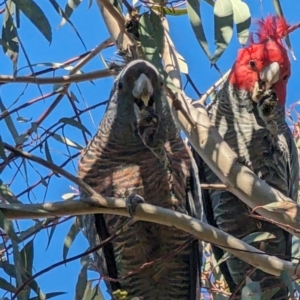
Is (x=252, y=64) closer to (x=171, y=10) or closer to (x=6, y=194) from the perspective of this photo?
(x=171, y=10)

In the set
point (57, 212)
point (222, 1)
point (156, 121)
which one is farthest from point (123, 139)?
point (57, 212)

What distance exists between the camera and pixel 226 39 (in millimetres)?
1308

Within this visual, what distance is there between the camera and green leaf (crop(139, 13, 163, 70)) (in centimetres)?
A: 140

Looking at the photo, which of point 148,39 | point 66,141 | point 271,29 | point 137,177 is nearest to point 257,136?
point 271,29

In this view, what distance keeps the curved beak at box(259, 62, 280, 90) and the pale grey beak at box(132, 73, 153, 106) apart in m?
0.47

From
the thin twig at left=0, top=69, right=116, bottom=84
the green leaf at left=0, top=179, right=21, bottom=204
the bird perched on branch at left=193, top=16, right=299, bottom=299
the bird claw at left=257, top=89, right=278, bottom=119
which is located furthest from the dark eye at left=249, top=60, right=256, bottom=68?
the green leaf at left=0, top=179, right=21, bottom=204

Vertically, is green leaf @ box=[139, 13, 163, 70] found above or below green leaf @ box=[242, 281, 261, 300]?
above

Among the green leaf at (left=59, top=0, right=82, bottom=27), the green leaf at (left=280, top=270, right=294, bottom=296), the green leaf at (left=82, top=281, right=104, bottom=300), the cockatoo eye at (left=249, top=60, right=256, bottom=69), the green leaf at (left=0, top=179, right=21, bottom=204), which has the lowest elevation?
the green leaf at (left=280, top=270, right=294, bottom=296)

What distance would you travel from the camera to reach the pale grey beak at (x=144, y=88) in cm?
162

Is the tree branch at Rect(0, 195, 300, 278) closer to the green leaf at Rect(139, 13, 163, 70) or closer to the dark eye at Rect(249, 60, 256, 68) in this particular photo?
the green leaf at Rect(139, 13, 163, 70)

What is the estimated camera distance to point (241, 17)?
4.45 ft

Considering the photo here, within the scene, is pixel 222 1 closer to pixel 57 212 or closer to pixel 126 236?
pixel 57 212

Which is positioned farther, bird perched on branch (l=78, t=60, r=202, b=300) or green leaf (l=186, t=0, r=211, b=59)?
bird perched on branch (l=78, t=60, r=202, b=300)

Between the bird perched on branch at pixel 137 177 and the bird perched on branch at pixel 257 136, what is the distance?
0.26 m
